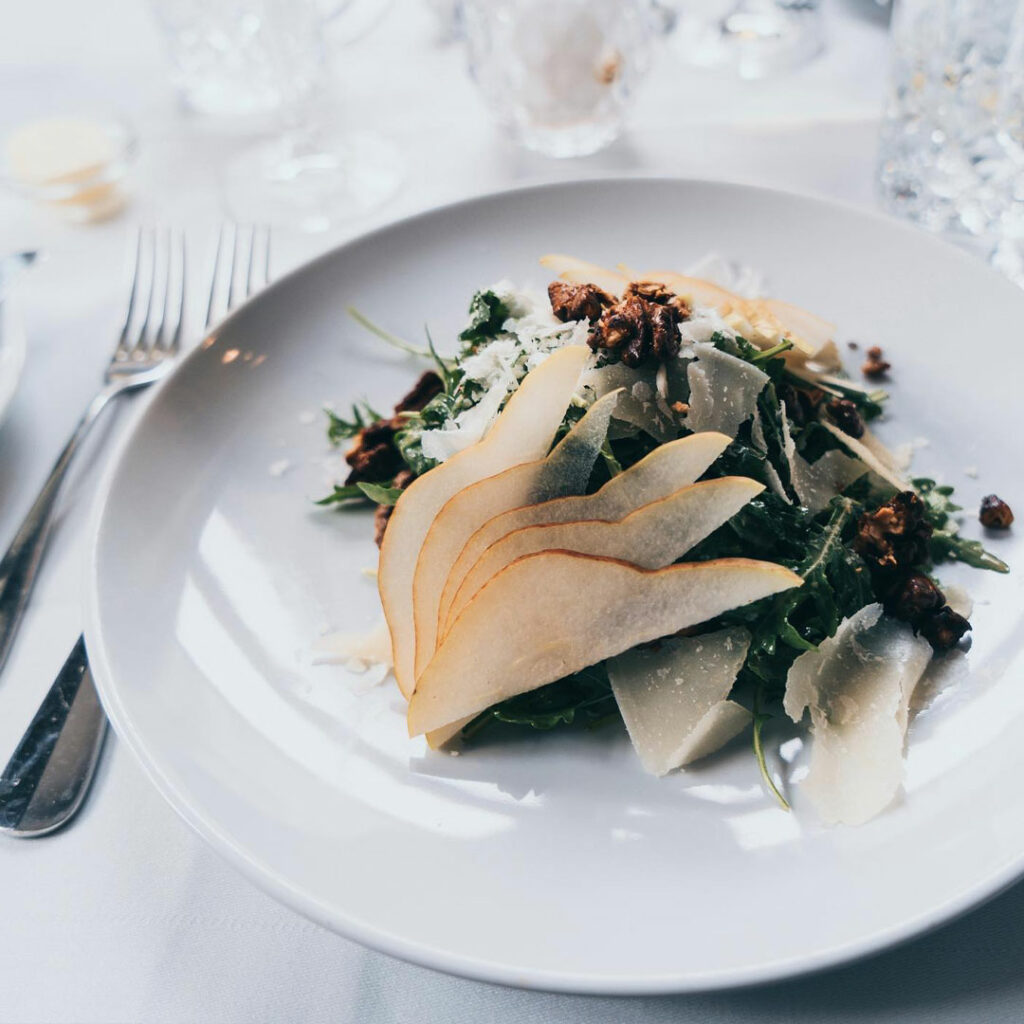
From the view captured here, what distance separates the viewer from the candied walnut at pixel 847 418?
5.18 ft

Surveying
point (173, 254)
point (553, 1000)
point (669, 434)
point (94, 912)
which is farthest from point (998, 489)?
point (173, 254)

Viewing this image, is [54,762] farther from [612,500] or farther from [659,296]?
[659,296]

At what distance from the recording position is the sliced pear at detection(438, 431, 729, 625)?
1306 millimetres

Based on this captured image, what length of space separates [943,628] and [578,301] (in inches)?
27.7

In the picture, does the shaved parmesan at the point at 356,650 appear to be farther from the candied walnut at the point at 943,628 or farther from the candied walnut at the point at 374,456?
the candied walnut at the point at 943,628

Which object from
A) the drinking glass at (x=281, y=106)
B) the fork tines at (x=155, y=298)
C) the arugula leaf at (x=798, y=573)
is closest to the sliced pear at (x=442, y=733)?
the arugula leaf at (x=798, y=573)

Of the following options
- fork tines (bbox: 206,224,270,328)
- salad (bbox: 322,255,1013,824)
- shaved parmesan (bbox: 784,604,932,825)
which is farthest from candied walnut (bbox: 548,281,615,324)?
fork tines (bbox: 206,224,270,328)

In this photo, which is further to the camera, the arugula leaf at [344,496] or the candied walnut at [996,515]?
the arugula leaf at [344,496]

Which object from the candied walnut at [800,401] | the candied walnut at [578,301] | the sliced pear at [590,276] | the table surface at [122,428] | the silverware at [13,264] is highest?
the candied walnut at [578,301]

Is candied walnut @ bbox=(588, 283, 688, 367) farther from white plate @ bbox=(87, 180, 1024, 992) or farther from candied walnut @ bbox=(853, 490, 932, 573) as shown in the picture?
white plate @ bbox=(87, 180, 1024, 992)

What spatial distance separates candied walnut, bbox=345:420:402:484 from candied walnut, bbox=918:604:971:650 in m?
0.88

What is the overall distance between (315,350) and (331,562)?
1.67 feet

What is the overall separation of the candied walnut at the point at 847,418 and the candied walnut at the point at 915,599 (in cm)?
32

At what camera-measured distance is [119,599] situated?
4.69ft
